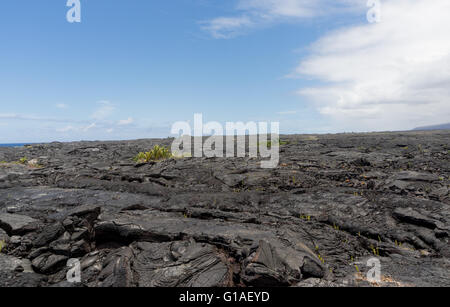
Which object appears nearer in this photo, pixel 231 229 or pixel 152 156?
pixel 231 229

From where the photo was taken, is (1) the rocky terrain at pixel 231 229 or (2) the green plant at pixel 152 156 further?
(2) the green plant at pixel 152 156

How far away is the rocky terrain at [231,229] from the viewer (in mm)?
5254

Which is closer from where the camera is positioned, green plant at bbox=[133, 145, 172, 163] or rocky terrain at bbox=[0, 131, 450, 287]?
rocky terrain at bbox=[0, 131, 450, 287]

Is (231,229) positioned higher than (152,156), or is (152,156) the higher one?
(152,156)

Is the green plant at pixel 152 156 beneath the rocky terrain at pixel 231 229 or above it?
above

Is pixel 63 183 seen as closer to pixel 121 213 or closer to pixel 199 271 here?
pixel 121 213

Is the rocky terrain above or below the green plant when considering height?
below

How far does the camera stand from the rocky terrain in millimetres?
5254

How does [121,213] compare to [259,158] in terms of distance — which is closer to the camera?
[121,213]

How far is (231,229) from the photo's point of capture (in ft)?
22.5

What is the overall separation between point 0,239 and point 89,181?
233 inches
